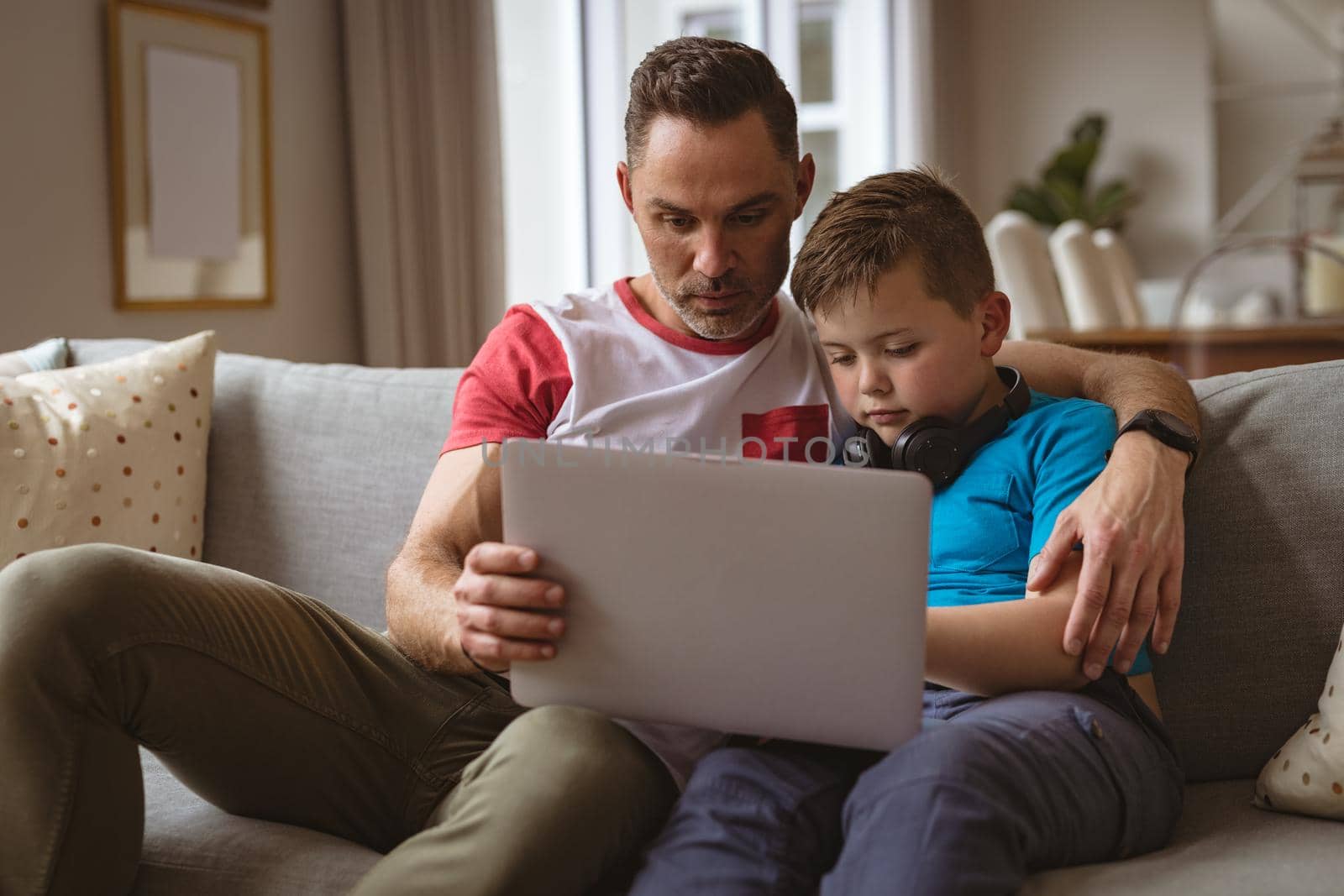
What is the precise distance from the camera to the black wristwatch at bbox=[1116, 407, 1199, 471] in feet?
3.93

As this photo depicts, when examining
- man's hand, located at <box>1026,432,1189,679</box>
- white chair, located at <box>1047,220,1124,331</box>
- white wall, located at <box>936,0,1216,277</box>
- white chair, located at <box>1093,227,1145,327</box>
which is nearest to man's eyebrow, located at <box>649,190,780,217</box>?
man's hand, located at <box>1026,432,1189,679</box>

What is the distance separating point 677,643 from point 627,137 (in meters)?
0.73

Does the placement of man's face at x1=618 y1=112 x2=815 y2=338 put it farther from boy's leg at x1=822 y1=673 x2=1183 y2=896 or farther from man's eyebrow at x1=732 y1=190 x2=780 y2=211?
boy's leg at x1=822 y1=673 x2=1183 y2=896

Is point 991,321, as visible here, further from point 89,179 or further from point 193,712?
point 89,179

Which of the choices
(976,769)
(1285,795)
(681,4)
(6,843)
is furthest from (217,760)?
(681,4)

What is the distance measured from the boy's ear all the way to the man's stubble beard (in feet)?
0.77

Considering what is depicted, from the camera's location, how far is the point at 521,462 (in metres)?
0.96

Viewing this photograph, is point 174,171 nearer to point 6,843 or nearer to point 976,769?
point 6,843

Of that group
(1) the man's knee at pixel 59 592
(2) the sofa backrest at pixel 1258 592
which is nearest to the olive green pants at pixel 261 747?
(1) the man's knee at pixel 59 592

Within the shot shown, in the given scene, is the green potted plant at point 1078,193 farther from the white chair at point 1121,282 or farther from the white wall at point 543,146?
the white wall at point 543,146

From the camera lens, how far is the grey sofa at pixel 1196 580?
1.11 m

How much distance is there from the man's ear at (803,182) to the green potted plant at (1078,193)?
531cm

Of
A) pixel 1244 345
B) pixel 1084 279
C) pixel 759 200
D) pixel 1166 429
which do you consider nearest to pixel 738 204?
pixel 759 200

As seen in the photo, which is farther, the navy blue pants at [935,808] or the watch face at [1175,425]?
the watch face at [1175,425]
